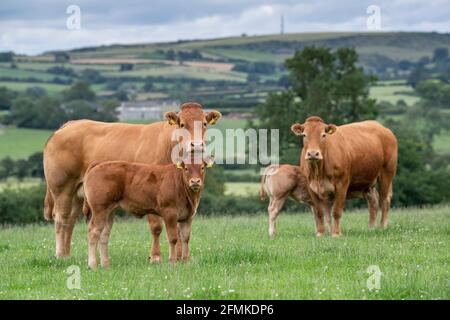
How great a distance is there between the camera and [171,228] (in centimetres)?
1329

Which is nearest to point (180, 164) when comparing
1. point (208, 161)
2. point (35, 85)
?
point (208, 161)

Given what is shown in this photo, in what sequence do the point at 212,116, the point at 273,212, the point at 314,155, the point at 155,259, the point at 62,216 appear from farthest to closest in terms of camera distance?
the point at 273,212
the point at 314,155
the point at 62,216
the point at 212,116
the point at 155,259

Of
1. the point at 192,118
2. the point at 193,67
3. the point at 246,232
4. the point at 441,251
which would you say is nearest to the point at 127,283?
the point at 192,118

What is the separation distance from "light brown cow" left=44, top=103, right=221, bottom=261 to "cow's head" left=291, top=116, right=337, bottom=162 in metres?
3.08

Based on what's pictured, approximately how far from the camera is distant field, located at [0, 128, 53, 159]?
79.6 m

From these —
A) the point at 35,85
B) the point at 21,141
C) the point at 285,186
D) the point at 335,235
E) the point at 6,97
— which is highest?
the point at 285,186

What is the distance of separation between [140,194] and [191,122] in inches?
62.0

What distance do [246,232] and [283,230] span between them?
83cm

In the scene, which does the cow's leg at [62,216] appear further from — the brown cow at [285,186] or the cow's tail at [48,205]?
the brown cow at [285,186]

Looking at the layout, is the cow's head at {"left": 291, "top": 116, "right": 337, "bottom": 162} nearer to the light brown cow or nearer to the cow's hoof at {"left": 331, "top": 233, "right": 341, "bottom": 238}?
the cow's hoof at {"left": 331, "top": 233, "right": 341, "bottom": 238}

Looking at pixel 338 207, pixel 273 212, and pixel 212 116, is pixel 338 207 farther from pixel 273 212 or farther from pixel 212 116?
pixel 212 116

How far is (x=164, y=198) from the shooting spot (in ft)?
44.0

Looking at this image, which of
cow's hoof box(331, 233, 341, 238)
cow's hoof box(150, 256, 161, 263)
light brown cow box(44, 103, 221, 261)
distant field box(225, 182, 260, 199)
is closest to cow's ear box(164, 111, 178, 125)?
light brown cow box(44, 103, 221, 261)

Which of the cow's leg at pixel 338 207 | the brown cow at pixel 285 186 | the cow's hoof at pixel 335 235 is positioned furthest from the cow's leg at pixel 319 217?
the brown cow at pixel 285 186
